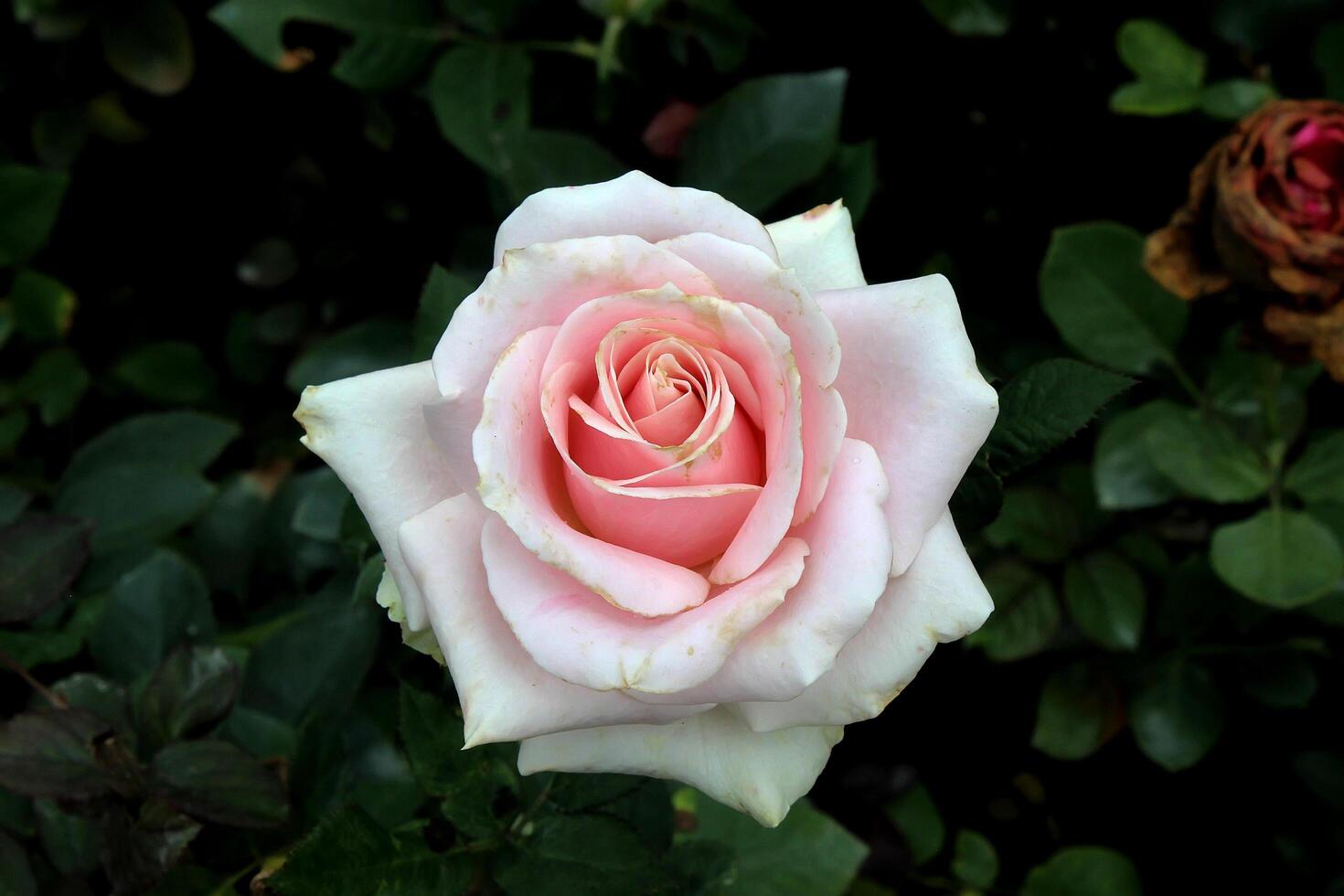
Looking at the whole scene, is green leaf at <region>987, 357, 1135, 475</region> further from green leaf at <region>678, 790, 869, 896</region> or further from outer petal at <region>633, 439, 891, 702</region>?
green leaf at <region>678, 790, 869, 896</region>

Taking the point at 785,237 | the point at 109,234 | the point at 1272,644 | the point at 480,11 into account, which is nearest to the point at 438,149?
the point at 480,11

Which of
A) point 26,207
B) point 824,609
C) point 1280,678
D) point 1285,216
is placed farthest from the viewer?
point 26,207

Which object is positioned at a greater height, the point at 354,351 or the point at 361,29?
the point at 361,29

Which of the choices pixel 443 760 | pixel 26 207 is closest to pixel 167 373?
pixel 26 207

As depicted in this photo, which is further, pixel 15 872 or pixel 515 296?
pixel 15 872

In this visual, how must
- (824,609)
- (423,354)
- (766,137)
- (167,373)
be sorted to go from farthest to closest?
(167,373) → (766,137) → (423,354) → (824,609)

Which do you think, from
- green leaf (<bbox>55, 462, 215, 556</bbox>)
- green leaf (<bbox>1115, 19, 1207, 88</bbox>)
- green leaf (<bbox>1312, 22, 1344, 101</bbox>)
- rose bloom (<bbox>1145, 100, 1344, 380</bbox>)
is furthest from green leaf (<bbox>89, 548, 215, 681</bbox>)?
green leaf (<bbox>1312, 22, 1344, 101</bbox>)

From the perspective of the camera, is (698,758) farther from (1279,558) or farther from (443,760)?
(1279,558)
